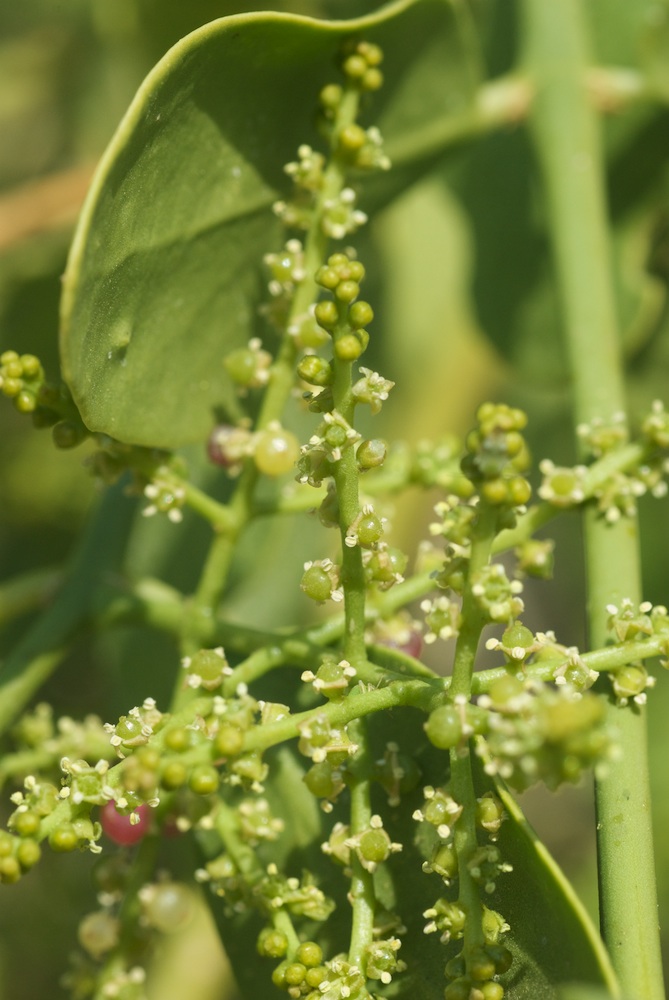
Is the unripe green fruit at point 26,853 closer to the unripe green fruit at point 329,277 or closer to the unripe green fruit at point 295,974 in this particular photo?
the unripe green fruit at point 295,974

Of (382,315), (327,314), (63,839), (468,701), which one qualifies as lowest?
(63,839)

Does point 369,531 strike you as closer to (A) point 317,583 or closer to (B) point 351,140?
(A) point 317,583

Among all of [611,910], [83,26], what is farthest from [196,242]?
Answer: [83,26]

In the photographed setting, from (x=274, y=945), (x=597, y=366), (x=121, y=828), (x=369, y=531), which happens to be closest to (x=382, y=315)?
(x=597, y=366)

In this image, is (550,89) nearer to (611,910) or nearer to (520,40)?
(520,40)

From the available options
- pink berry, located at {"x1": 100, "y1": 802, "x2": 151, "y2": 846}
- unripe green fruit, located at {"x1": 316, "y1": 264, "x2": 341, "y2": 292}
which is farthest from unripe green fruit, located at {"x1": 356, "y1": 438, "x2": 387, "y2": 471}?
pink berry, located at {"x1": 100, "y1": 802, "x2": 151, "y2": 846}
